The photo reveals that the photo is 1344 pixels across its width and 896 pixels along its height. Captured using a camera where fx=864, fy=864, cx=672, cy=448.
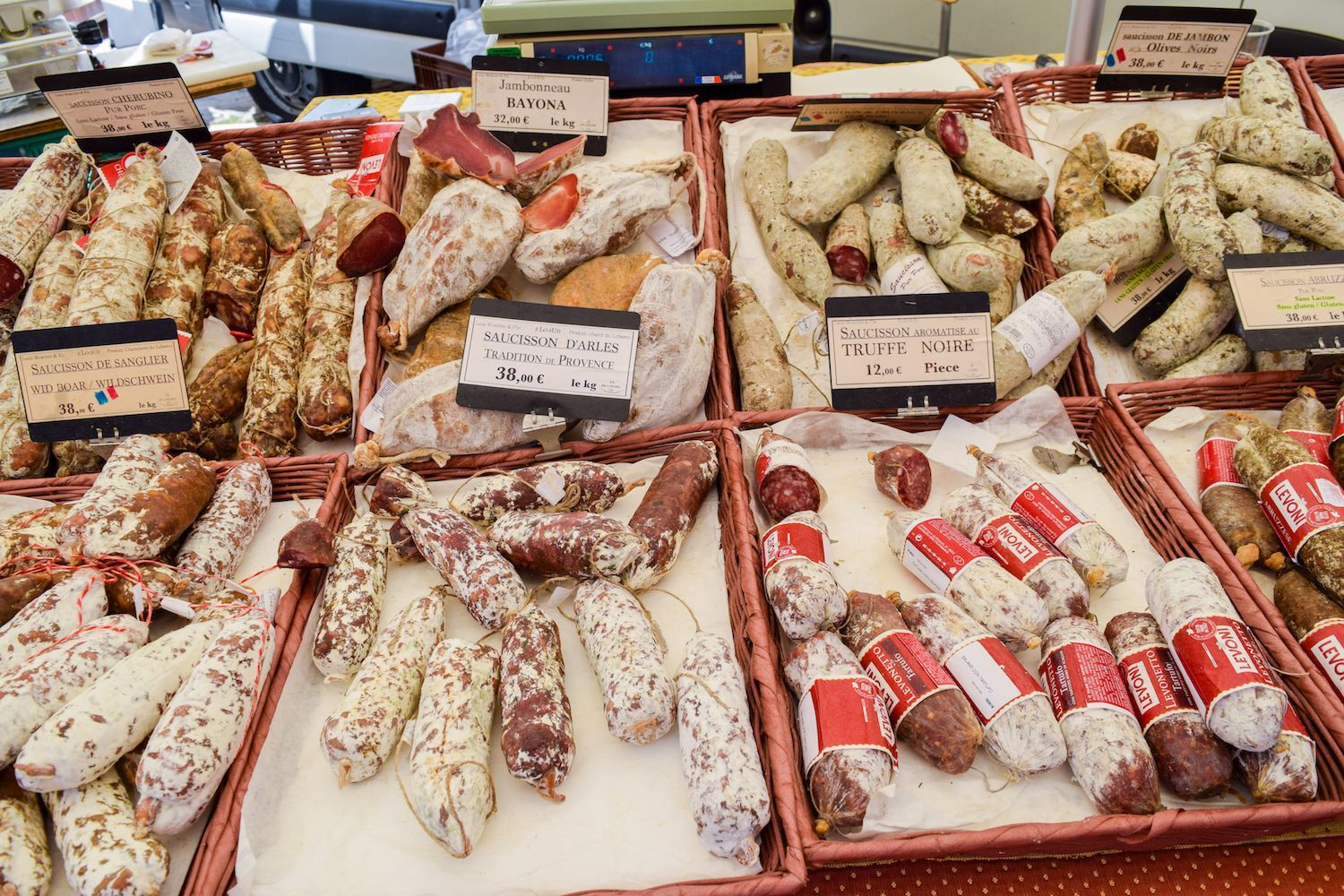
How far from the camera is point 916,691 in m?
1.71

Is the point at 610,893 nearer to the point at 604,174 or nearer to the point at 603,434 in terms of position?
the point at 603,434

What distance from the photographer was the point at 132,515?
77.4 inches

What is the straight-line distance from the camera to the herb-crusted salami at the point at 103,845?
1484 mm

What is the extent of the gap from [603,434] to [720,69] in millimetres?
1700

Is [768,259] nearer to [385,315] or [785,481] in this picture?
[785,481]

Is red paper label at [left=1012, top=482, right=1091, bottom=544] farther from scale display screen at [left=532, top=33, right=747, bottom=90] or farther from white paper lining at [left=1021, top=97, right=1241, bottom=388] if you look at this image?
scale display screen at [left=532, top=33, right=747, bottom=90]

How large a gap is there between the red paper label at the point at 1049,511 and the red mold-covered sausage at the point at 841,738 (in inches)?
24.4

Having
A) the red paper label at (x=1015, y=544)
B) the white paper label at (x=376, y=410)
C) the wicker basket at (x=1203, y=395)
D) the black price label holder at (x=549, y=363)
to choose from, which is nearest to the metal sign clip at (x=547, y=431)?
the black price label holder at (x=549, y=363)

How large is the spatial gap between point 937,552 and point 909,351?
61 centimetres

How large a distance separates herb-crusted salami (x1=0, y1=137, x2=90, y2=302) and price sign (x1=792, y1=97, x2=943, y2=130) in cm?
248

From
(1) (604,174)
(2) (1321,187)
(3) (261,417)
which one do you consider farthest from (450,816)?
(2) (1321,187)

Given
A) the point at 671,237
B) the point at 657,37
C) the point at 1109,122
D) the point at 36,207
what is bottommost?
the point at 671,237

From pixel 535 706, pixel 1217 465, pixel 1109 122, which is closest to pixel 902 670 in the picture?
pixel 535 706

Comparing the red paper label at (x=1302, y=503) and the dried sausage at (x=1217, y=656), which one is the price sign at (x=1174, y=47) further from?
the dried sausage at (x=1217, y=656)
